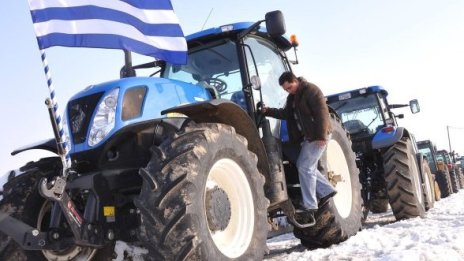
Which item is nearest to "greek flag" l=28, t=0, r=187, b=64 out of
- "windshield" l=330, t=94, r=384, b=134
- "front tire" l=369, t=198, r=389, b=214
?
"windshield" l=330, t=94, r=384, b=134

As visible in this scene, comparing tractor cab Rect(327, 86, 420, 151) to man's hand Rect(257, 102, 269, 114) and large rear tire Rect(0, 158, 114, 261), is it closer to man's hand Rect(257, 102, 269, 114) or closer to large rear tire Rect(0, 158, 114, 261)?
man's hand Rect(257, 102, 269, 114)

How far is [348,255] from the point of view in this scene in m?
4.08

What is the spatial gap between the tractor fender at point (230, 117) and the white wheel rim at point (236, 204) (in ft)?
1.40

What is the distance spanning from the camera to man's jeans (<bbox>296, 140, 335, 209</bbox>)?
15.2 ft

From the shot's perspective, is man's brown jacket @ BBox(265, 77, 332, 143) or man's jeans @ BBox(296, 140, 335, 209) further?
man's brown jacket @ BBox(265, 77, 332, 143)

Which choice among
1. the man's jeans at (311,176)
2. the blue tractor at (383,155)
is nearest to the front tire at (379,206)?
the blue tractor at (383,155)

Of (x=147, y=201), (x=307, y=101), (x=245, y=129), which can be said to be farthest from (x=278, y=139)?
(x=147, y=201)

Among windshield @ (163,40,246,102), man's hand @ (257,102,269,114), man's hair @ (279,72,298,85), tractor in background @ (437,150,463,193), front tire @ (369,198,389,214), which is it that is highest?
windshield @ (163,40,246,102)

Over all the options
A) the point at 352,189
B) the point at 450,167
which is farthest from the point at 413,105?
the point at 450,167

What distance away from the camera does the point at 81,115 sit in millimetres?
3562

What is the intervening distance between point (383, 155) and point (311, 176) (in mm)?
3182

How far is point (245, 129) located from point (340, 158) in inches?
80.7

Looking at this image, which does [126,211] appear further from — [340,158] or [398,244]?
[340,158]

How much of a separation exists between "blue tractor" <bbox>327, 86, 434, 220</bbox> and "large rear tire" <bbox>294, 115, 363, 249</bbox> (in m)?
1.62
